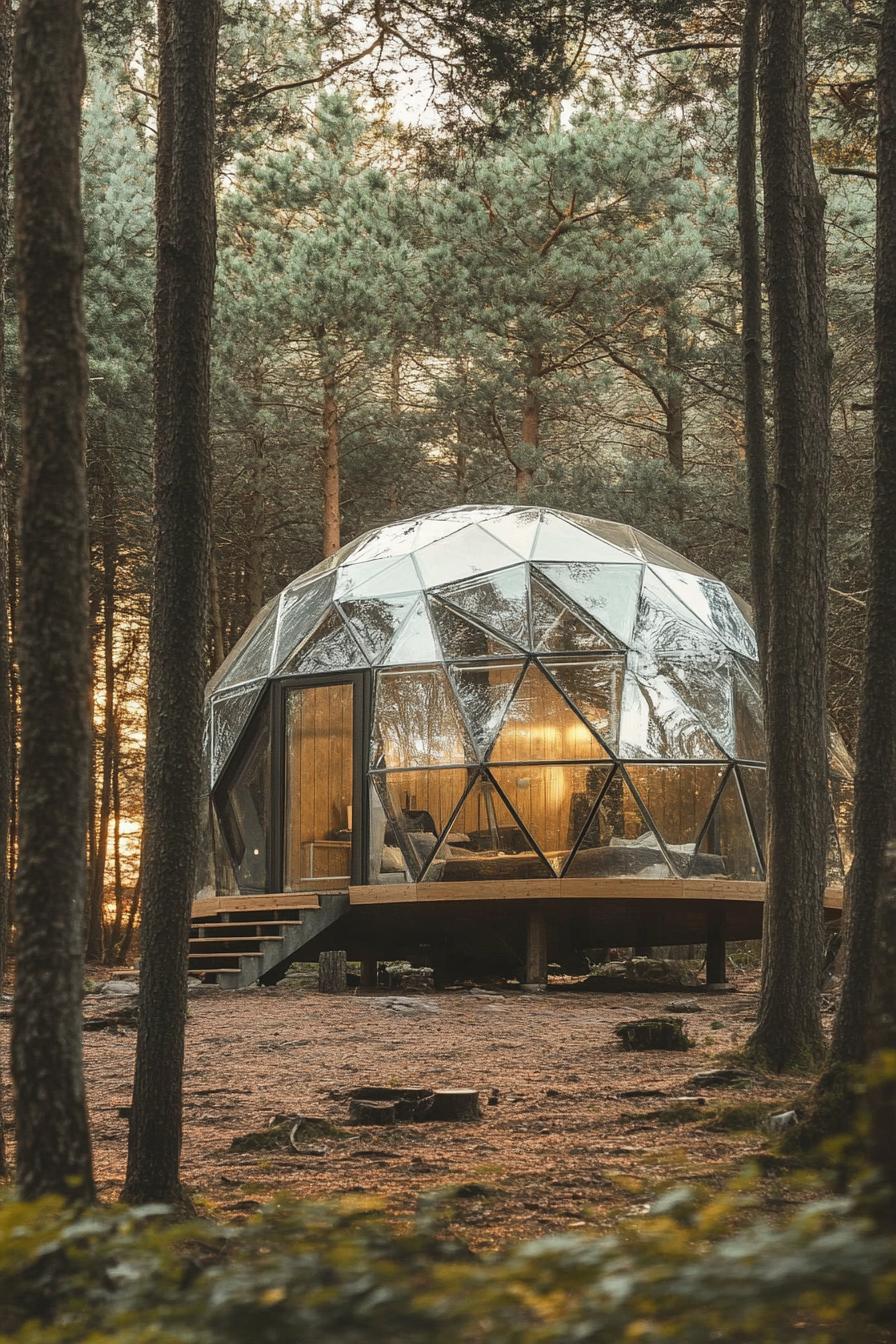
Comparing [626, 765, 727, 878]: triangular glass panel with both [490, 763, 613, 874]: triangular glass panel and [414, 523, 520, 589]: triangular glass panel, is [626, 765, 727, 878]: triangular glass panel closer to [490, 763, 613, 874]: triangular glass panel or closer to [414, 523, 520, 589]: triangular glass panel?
[490, 763, 613, 874]: triangular glass panel

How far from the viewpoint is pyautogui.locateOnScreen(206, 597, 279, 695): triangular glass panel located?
15367 mm

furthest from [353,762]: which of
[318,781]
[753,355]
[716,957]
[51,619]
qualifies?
[51,619]

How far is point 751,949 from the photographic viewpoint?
2302 centimetres

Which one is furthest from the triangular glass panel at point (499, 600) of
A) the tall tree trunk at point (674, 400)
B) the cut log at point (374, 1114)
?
the cut log at point (374, 1114)

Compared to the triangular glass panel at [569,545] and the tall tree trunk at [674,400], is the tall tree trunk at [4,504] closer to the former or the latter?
the triangular glass panel at [569,545]

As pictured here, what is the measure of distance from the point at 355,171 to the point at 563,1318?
21.9m

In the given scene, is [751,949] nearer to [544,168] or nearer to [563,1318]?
[544,168]

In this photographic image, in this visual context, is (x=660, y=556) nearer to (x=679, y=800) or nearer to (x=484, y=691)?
(x=484, y=691)

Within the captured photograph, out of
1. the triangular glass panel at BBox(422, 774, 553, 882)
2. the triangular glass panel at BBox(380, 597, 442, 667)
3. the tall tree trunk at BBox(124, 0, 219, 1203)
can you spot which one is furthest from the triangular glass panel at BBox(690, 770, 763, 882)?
the tall tree trunk at BBox(124, 0, 219, 1203)

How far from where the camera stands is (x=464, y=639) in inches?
561

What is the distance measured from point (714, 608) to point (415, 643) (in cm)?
348

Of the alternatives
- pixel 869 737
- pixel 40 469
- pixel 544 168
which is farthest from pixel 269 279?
pixel 40 469

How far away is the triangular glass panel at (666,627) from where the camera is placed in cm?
1416

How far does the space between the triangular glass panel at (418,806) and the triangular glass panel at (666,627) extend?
2.36m
